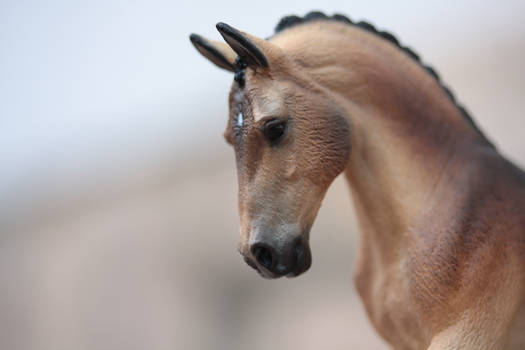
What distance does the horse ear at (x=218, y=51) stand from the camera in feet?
2.82

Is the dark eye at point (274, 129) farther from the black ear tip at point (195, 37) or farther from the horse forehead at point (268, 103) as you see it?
the black ear tip at point (195, 37)

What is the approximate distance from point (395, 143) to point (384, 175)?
0.05 metres

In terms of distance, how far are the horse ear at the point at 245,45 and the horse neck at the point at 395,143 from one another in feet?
0.38

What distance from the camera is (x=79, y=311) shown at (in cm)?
336

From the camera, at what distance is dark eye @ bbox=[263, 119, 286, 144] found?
793 millimetres

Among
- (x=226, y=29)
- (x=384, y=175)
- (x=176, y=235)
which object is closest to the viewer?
(x=226, y=29)

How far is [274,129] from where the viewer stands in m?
0.80

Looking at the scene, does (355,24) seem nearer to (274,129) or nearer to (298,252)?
(274,129)

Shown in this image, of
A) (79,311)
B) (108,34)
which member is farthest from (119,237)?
(108,34)

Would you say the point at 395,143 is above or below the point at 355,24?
below

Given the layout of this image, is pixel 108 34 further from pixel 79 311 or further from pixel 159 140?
pixel 79 311

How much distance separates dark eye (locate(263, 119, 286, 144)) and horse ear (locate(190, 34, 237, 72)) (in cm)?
12

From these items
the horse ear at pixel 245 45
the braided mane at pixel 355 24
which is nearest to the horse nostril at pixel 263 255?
the horse ear at pixel 245 45

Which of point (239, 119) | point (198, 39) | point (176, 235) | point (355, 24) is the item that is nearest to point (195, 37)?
point (198, 39)
